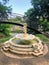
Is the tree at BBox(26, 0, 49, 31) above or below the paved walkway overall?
above

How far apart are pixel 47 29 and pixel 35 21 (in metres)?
1.83

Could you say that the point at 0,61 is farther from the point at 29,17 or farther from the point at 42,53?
the point at 29,17

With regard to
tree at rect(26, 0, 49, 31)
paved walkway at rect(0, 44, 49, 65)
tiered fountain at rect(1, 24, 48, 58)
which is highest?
tree at rect(26, 0, 49, 31)

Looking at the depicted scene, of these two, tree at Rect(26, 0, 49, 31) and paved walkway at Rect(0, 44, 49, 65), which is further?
tree at Rect(26, 0, 49, 31)

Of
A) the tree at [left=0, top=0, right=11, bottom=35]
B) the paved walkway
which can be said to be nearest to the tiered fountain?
the paved walkway

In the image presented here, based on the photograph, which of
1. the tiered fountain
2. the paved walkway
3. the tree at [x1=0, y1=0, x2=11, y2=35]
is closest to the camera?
the paved walkway

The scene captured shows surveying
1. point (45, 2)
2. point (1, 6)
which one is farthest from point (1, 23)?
point (45, 2)

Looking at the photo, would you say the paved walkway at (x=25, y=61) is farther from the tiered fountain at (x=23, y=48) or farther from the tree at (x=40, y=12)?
the tree at (x=40, y=12)

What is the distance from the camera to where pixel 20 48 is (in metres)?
7.20

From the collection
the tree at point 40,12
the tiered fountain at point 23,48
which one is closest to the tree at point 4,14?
the tree at point 40,12

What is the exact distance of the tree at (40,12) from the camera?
46.3 feet

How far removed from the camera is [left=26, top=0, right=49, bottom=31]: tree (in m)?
14.1

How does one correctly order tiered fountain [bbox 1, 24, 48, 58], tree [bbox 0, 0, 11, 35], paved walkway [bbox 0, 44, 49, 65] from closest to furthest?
paved walkway [bbox 0, 44, 49, 65] < tiered fountain [bbox 1, 24, 48, 58] < tree [bbox 0, 0, 11, 35]

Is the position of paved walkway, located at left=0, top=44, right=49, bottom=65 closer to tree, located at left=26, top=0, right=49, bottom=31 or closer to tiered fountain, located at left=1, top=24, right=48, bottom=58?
tiered fountain, located at left=1, top=24, right=48, bottom=58
